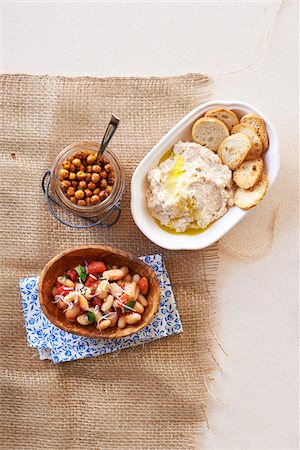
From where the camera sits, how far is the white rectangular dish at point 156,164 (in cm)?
179

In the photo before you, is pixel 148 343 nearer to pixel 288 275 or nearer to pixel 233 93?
pixel 288 275

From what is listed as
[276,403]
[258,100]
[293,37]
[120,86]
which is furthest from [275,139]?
[276,403]

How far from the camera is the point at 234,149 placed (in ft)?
5.90

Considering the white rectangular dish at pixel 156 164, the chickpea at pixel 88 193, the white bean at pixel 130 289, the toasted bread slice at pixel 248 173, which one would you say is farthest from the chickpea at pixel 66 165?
the toasted bread slice at pixel 248 173

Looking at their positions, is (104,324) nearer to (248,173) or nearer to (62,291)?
(62,291)

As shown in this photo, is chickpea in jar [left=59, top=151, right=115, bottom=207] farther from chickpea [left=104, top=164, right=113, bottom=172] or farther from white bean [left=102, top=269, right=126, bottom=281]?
white bean [left=102, top=269, right=126, bottom=281]

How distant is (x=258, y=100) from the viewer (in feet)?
6.53

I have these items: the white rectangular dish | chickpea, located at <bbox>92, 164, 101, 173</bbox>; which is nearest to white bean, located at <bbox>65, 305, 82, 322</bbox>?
the white rectangular dish

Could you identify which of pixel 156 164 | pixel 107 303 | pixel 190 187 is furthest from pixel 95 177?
pixel 107 303

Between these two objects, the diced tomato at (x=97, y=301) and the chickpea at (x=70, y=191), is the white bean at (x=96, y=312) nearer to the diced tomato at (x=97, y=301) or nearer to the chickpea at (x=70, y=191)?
the diced tomato at (x=97, y=301)

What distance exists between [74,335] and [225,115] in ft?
3.02

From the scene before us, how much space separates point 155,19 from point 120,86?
0.92 feet

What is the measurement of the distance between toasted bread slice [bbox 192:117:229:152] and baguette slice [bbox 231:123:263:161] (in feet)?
0.14

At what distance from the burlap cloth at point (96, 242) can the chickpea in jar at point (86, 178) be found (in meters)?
0.15
